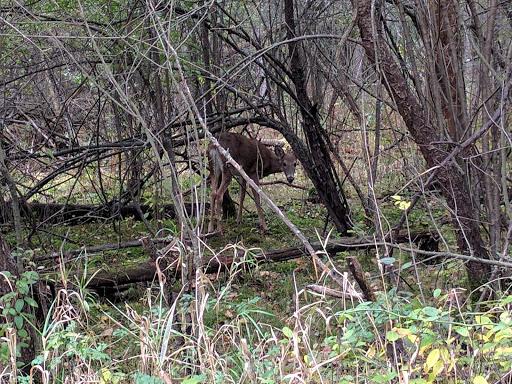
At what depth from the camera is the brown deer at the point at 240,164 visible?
9.79 m

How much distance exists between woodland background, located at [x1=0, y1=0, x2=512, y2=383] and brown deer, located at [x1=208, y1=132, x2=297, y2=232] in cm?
43

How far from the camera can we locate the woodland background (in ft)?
11.5

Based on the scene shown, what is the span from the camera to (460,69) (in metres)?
5.14

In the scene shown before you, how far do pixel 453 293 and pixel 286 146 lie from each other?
10.8m

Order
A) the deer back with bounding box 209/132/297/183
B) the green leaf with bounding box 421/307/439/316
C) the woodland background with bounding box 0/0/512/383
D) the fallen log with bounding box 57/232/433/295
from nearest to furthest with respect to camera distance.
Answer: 1. the green leaf with bounding box 421/307/439/316
2. the woodland background with bounding box 0/0/512/383
3. the fallen log with bounding box 57/232/433/295
4. the deer back with bounding box 209/132/297/183

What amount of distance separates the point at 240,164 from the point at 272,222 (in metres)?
1.19

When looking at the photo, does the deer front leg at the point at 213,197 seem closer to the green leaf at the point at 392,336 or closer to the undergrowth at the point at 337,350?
the undergrowth at the point at 337,350

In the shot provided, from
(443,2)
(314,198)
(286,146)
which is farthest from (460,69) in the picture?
(286,146)

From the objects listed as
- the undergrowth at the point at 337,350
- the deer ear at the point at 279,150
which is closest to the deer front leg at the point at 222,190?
the deer ear at the point at 279,150

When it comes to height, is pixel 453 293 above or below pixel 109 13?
below

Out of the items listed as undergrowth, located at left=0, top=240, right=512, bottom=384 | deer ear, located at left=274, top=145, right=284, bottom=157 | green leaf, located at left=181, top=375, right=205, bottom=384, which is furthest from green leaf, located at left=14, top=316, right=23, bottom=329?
deer ear, located at left=274, top=145, right=284, bottom=157

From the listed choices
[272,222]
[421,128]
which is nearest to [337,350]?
[421,128]

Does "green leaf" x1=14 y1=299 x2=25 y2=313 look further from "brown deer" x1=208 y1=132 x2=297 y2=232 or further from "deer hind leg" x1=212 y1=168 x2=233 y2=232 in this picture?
"deer hind leg" x1=212 y1=168 x2=233 y2=232

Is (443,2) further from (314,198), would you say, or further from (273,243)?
(314,198)
